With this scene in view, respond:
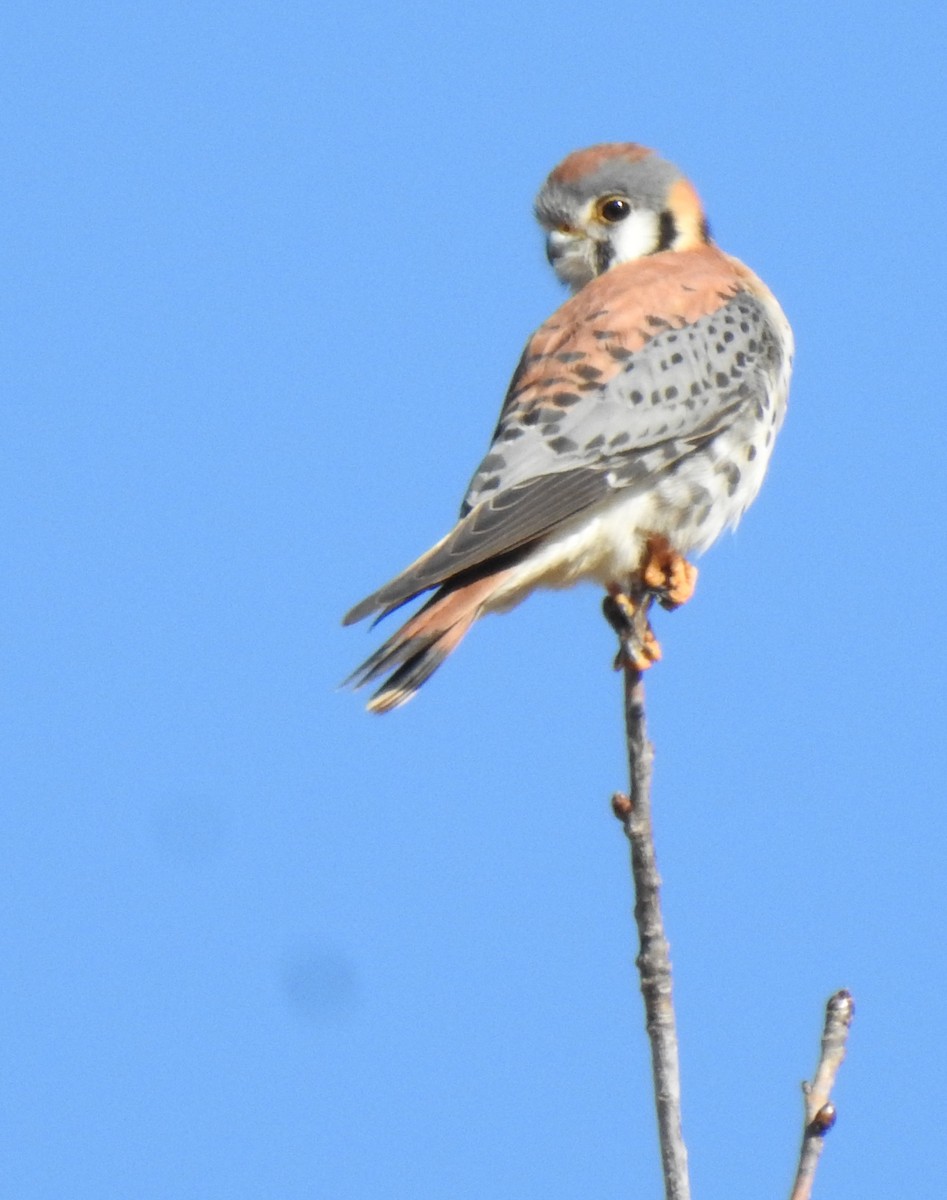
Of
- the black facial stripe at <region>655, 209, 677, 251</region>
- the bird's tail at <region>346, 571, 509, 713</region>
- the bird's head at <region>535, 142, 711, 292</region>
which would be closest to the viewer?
the bird's tail at <region>346, 571, 509, 713</region>

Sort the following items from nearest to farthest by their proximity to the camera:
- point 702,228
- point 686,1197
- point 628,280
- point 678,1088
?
1. point 686,1197
2. point 678,1088
3. point 628,280
4. point 702,228

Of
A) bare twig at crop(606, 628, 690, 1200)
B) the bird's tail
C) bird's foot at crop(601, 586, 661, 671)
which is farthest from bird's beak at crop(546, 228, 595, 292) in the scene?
bare twig at crop(606, 628, 690, 1200)

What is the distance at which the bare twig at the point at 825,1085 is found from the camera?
8.47ft

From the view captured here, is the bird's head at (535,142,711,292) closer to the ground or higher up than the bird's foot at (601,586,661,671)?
higher up

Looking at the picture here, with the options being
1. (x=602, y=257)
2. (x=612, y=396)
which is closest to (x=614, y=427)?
(x=612, y=396)

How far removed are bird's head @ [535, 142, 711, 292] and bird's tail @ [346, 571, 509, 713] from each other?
57.1 inches

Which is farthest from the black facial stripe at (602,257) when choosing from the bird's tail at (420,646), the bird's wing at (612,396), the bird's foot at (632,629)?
the bird's tail at (420,646)

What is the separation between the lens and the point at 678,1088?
107 inches

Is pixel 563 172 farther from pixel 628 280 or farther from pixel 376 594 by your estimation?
pixel 376 594

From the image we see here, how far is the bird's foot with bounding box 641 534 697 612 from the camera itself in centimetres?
424

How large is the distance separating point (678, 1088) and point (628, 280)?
2.62m

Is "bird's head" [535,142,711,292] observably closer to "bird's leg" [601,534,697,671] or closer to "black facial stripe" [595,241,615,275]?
"black facial stripe" [595,241,615,275]

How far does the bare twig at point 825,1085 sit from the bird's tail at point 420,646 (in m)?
A: 1.28

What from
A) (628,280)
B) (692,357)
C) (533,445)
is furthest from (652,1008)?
(628,280)
